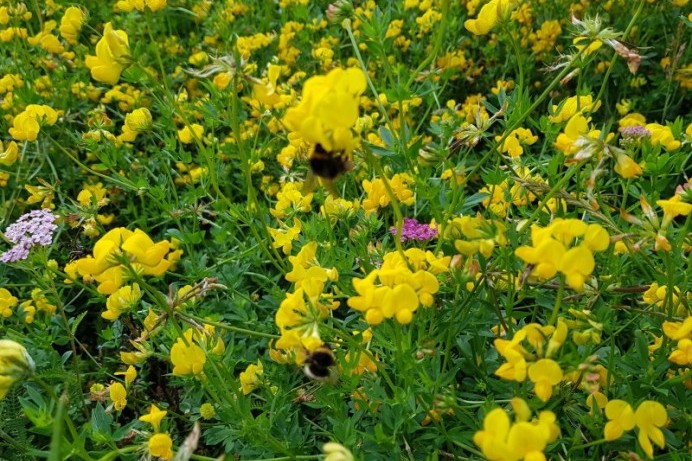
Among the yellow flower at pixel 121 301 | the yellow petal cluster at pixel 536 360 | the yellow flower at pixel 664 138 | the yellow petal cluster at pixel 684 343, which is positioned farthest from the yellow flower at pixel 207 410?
the yellow flower at pixel 664 138

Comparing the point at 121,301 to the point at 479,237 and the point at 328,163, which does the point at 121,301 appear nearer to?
the point at 328,163

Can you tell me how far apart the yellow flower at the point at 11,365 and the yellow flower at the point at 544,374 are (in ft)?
3.31

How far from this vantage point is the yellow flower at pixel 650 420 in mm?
1426

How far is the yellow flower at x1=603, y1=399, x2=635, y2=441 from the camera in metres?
1.41

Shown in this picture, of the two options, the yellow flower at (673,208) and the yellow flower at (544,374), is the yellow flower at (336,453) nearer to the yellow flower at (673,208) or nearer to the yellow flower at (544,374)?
the yellow flower at (544,374)

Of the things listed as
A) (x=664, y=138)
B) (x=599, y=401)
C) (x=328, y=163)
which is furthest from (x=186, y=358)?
(x=664, y=138)

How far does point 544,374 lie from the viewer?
133 cm

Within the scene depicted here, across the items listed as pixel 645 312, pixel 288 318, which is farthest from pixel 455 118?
pixel 288 318

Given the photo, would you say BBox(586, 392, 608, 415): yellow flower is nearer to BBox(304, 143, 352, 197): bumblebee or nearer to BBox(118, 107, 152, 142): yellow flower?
BBox(304, 143, 352, 197): bumblebee

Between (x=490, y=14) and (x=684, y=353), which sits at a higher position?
(x=490, y=14)

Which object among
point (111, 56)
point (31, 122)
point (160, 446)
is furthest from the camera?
point (31, 122)

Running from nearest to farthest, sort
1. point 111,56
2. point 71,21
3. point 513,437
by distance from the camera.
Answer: point 513,437 → point 111,56 → point 71,21

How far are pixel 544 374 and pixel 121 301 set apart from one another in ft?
3.98

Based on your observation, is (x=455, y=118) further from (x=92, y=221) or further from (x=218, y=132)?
(x=218, y=132)
